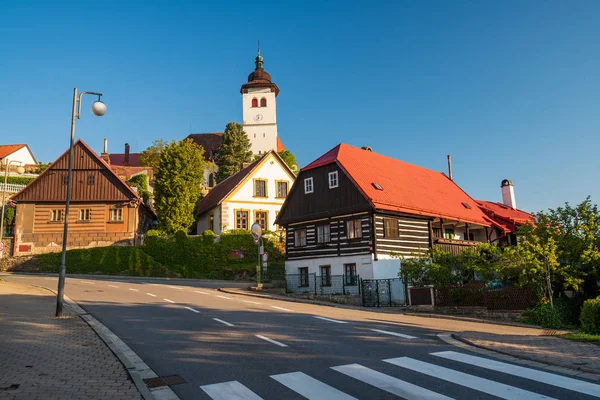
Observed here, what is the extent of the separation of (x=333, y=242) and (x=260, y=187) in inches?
699

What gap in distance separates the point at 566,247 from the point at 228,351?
15182 millimetres

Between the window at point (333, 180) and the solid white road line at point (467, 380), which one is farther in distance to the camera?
the window at point (333, 180)

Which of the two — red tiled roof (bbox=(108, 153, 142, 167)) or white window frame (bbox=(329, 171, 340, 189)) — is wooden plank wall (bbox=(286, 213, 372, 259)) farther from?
red tiled roof (bbox=(108, 153, 142, 167))

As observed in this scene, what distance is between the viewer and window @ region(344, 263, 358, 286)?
89.2ft

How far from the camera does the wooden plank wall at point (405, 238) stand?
27.5 meters

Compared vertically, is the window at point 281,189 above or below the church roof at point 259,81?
below

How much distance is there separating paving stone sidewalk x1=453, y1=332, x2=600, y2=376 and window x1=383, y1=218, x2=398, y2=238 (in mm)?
14864

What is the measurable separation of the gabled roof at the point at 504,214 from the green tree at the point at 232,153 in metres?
36.3

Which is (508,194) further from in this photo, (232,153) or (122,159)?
(122,159)

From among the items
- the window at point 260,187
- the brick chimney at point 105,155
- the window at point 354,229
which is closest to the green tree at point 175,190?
the window at point 260,187

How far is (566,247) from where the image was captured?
19078mm

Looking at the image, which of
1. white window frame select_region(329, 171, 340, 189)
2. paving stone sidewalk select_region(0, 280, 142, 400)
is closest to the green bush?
paving stone sidewalk select_region(0, 280, 142, 400)

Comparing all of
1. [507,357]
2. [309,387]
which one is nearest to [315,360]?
[309,387]

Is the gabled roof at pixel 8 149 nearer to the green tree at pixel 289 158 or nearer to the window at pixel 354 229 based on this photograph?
the green tree at pixel 289 158
